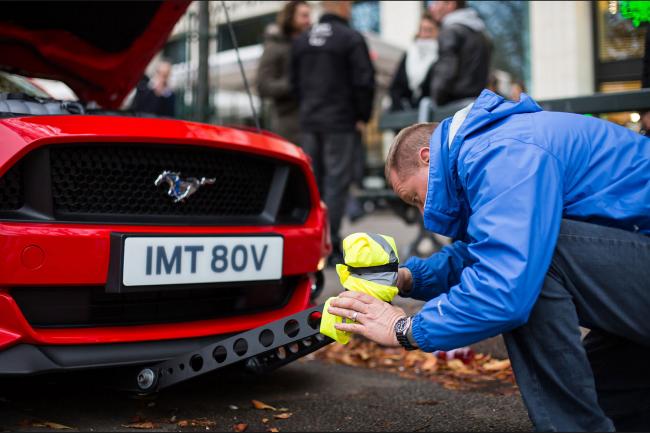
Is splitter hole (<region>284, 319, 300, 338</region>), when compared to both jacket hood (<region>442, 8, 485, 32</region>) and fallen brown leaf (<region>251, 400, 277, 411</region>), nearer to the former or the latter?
fallen brown leaf (<region>251, 400, 277, 411</region>)

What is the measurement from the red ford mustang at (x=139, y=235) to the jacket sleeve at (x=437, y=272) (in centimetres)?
63

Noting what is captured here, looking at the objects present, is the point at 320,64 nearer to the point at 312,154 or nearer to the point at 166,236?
the point at 312,154

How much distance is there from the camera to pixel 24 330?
2.26m

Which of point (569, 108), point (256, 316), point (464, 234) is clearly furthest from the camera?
point (569, 108)

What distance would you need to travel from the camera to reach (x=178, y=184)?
2.66 metres

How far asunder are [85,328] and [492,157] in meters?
1.44

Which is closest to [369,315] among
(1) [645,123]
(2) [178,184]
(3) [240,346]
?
(3) [240,346]

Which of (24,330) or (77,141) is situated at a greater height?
(77,141)

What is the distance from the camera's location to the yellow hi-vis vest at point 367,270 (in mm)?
2047

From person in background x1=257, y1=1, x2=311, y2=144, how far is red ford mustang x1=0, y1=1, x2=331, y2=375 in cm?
279

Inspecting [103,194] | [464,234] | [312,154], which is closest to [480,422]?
[464,234]

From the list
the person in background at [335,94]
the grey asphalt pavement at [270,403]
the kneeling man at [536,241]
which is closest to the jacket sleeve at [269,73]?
the person in background at [335,94]

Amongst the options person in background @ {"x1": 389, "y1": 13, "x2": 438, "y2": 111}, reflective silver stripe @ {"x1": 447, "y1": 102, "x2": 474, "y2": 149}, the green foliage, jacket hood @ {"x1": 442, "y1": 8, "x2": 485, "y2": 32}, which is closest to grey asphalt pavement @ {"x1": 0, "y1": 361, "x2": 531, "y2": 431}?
reflective silver stripe @ {"x1": 447, "y1": 102, "x2": 474, "y2": 149}

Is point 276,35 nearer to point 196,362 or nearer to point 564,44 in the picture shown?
point 564,44
